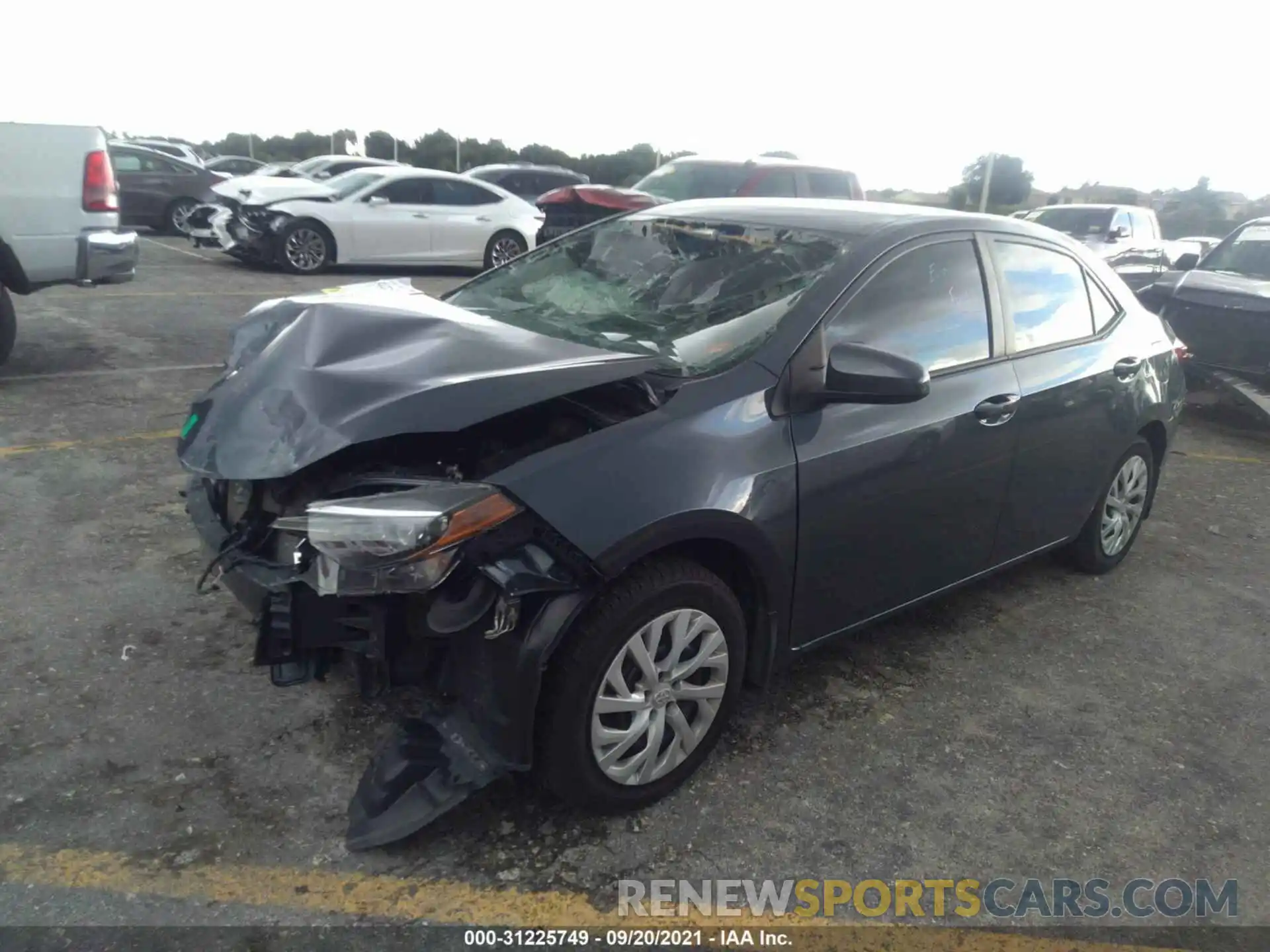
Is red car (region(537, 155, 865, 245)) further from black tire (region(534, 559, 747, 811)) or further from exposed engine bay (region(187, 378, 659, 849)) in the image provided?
black tire (region(534, 559, 747, 811))

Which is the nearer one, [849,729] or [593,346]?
[593,346]

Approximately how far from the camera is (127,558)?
4062mm

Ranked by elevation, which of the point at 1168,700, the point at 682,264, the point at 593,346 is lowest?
the point at 1168,700

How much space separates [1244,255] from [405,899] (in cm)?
932

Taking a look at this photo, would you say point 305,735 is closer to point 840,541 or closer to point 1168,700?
point 840,541

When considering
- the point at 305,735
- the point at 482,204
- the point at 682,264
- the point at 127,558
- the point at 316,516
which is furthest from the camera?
the point at 482,204

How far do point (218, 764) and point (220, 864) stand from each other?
429 mm

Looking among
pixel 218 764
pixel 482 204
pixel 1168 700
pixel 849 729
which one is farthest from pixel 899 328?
pixel 482 204

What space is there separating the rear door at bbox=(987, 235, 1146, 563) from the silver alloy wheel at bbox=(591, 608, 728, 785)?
1.56m

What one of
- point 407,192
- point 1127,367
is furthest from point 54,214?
point 407,192

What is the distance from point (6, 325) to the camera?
6586 mm

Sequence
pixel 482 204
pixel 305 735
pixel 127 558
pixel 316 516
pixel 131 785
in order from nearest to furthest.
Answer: pixel 316 516
pixel 131 785
pixel 305 735
pixel 127 558
pixel 482 204

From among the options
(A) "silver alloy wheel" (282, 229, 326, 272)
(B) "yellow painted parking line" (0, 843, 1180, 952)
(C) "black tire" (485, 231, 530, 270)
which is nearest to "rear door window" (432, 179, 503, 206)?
(C) "black tire" (485, 231, 530, 270)

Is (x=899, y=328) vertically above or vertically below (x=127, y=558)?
above
